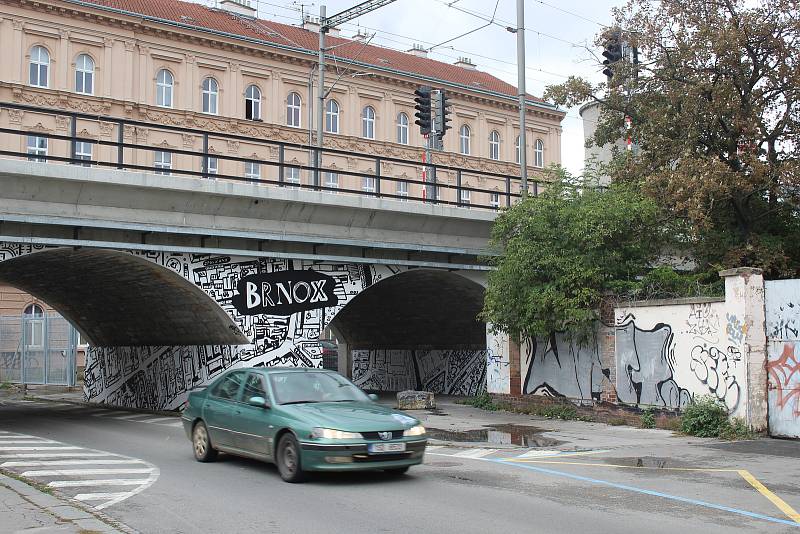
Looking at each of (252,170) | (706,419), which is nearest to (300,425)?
(706,419)

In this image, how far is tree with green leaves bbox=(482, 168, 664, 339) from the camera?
777 inches

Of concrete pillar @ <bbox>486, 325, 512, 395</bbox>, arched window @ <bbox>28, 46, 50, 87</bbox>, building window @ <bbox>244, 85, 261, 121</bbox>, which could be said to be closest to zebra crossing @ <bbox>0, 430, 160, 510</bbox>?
concrete pillar @ <bbox>486, 325, 512, 395</bbox>

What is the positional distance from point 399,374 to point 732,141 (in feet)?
55.5

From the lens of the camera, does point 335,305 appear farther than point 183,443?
Yes

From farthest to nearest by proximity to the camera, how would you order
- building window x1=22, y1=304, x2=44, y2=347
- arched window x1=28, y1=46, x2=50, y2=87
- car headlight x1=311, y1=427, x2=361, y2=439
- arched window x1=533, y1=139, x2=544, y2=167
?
arched window x1=533, y1=139, x2=544, y2=167, arched window x1=28, y1=46, x2=50, y2=87, building window x1=22, y1=304, x2=44, y2=347, car headlight x1=311, y1=427, x2=361, y2=439

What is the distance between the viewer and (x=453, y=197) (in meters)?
59.1

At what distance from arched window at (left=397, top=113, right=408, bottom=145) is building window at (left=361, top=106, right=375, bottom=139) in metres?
2.16

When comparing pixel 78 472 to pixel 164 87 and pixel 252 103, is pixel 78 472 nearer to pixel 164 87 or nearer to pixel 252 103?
pixel 164 87

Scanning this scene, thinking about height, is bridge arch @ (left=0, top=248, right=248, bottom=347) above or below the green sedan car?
above

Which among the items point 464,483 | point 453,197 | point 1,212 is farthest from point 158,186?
point 453,197

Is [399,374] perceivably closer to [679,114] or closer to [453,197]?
[679,114]

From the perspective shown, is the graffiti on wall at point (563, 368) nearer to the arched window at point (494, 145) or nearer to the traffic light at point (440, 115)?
the traffic light at point (440, 115)

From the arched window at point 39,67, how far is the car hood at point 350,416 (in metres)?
41.6

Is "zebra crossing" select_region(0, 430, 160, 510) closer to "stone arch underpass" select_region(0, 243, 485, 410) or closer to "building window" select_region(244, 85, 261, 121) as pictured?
"stone arch underpass" select_region(0, 243, 485, 410)
